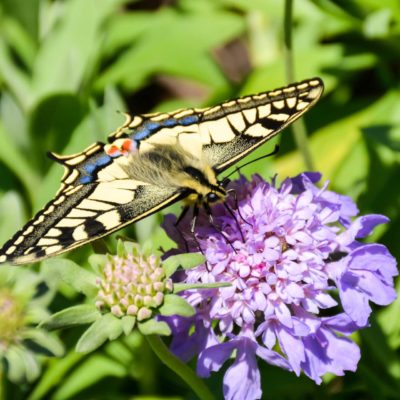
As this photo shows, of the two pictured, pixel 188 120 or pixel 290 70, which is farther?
pixel 290 70

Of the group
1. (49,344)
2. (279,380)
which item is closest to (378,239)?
(279,380)

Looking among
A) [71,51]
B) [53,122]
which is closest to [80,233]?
[53,122]

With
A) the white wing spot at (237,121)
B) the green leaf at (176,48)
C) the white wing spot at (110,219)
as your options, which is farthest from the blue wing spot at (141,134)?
the green leaf at (176,48)

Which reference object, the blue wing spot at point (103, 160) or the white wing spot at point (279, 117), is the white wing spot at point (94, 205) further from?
the white wing spot at point (279, 117)

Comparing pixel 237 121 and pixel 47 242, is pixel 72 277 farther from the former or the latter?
pixel 237 121

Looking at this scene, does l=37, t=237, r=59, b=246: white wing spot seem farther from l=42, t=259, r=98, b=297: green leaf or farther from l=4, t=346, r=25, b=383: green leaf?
l=4, t=346, r=25, b=383: green leaf

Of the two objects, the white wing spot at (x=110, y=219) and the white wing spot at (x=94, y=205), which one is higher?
the white wing spot at (x=94, y=205)

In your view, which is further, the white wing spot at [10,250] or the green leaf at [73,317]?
the white wing spot at [10,250]

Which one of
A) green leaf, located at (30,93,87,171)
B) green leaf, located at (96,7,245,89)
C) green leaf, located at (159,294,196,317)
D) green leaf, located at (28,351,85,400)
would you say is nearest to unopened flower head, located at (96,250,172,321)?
green leaf, located at (159,294,196,317)
